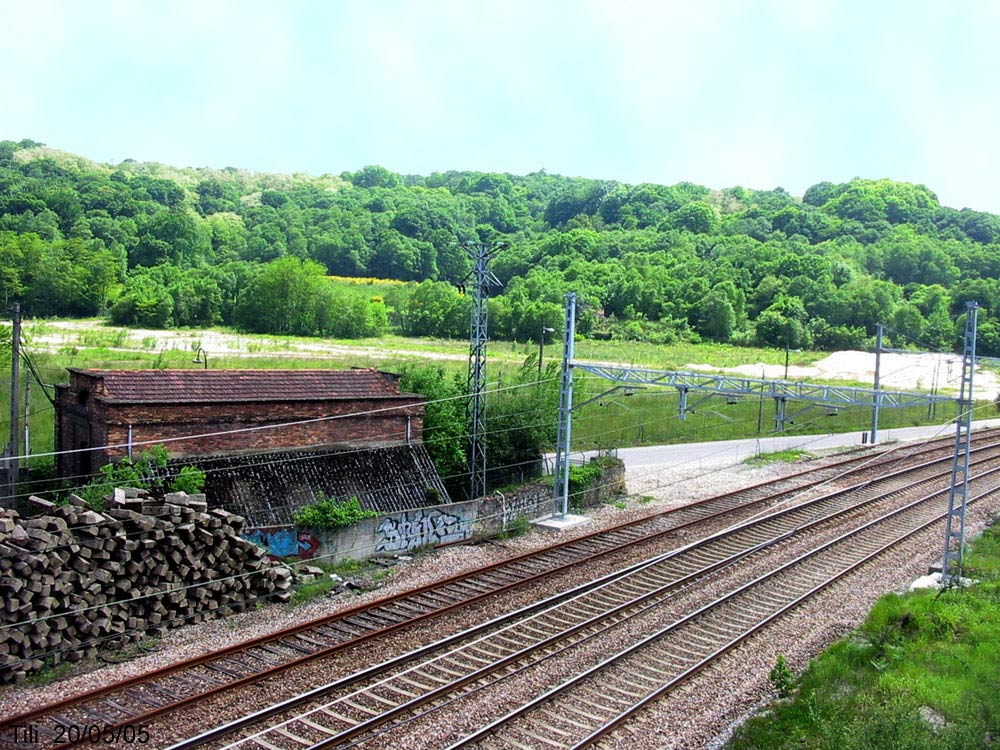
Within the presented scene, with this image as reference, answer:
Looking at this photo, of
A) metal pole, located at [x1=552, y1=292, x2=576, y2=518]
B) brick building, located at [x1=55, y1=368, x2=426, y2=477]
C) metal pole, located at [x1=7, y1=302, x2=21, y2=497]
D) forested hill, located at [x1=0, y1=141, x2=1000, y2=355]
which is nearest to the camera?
metal pole, located at [x1=7, y1=302, x2=21, y2=497]

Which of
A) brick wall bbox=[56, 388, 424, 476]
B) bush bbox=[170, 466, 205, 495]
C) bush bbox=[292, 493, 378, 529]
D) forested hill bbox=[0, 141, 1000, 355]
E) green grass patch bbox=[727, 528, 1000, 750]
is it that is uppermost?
forested hill bbox=[0, 141, 1000, 355]

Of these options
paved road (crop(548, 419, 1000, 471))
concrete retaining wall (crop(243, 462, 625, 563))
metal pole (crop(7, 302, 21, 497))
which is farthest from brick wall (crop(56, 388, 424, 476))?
paved road (crop(548, 419, 1000, 471))

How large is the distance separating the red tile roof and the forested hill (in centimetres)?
3768

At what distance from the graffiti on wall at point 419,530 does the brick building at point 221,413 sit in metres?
3.15

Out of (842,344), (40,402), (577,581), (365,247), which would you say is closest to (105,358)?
(40,402)

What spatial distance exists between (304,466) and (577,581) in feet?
24.2

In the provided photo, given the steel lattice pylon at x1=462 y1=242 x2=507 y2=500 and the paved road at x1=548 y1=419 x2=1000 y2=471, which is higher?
the steel lattice pylon at x1=462 y1=242 x2=507 y2=500

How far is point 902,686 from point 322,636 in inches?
360

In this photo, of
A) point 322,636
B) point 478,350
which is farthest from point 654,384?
point 322,636

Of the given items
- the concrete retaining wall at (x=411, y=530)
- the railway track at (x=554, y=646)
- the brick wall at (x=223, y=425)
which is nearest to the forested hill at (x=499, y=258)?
the railway track at (x=554, y=646)

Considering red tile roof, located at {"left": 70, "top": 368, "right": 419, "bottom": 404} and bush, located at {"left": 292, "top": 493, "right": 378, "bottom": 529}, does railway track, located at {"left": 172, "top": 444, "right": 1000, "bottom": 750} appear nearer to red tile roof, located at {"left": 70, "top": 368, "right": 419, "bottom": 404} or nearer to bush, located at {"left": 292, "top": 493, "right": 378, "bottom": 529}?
bush, located at {"left": 292, "top": 493, "right": 378, "bottom": 529}

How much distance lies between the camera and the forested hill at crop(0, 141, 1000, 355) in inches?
2451

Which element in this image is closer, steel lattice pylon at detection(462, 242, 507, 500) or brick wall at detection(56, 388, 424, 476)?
brick wall at detection(56, 388, 424, 476)

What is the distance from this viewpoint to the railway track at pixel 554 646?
37.8ft
